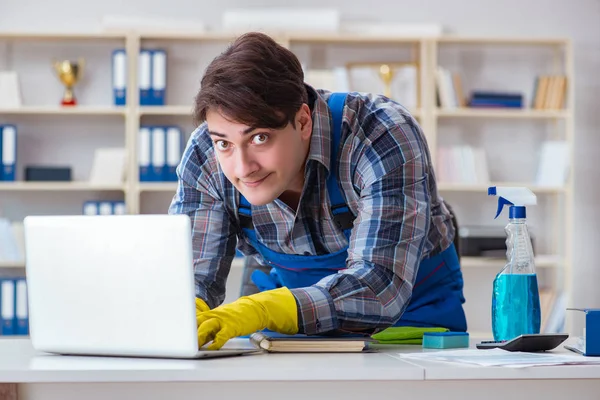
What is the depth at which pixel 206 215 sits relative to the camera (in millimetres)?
1778

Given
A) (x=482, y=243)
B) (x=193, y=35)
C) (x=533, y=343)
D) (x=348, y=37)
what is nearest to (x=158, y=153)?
(x=193, y=35)

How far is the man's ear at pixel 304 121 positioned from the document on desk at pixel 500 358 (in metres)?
0.54

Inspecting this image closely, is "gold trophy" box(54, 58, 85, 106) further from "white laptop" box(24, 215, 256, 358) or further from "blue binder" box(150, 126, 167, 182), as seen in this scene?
"white laptop" box(24, 215, 256, 358)

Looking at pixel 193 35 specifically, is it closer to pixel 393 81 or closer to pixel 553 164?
pixel 393 81

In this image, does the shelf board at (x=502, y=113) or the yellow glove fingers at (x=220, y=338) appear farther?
the shelf board at (x=502, y=113)

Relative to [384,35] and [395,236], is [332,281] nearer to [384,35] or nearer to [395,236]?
[395,236]

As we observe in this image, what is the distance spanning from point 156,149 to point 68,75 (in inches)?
24.1

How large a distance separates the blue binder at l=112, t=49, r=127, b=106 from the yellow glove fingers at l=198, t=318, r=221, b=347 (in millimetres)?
3371

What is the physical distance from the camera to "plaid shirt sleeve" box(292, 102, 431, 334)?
4.84 feet

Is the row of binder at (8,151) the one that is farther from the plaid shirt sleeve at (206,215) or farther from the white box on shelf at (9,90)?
the plaid shirt sleeve at (206,215)

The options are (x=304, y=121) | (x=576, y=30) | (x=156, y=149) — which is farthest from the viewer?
(x=576, y=30)

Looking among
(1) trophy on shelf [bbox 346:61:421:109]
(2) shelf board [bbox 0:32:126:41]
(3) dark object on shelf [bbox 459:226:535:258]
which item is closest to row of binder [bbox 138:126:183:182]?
(2) shelf board [bbox 0:32:126:41]

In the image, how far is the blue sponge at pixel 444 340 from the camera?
1451 mm

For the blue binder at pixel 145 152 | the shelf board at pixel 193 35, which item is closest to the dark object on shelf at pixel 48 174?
the blue binder at pixel 145 152
